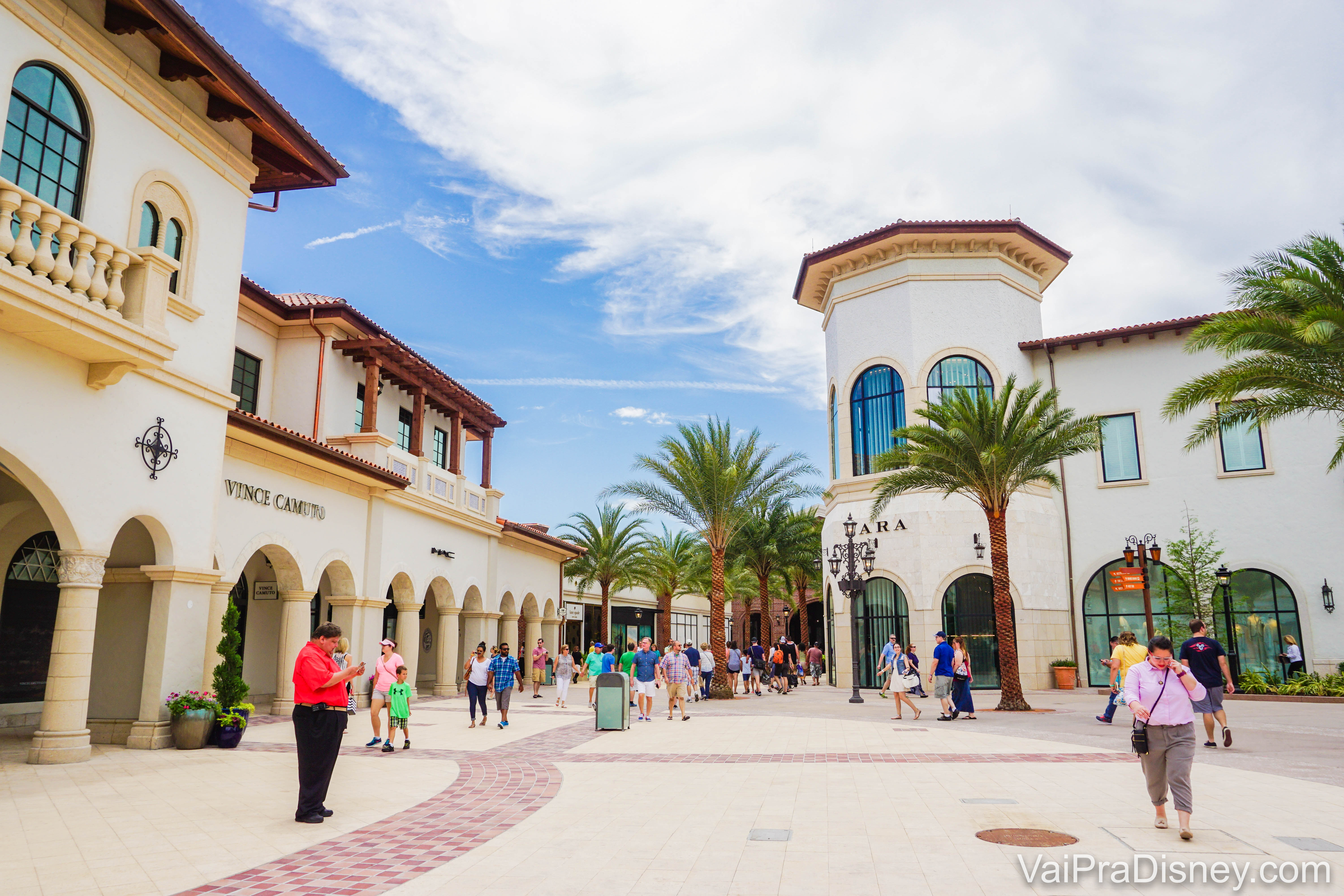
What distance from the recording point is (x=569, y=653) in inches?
939

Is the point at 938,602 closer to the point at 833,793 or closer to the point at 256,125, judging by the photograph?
the point at 833,793

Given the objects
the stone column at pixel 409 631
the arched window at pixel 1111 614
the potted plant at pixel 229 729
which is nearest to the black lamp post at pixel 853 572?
the arched window at pixel 1111 614

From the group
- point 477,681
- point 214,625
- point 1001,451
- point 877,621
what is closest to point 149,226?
point 214,625

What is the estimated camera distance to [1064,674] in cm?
2725

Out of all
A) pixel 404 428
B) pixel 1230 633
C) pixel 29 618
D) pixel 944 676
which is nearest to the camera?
pixel 29 618

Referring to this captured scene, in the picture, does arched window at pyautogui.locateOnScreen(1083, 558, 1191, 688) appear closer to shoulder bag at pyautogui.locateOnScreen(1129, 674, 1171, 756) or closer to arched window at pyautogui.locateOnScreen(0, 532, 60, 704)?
shoulder bag at pyautogui.locateOnScreen(1129, 674, 1171, 756)

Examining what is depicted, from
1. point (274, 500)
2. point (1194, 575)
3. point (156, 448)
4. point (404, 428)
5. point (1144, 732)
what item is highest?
point (404, 428)

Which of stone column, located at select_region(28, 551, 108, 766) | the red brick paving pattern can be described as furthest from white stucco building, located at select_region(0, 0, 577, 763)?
the red brick paving pattern

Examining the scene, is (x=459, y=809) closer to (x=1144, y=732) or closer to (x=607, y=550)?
(x=1144, y=732)

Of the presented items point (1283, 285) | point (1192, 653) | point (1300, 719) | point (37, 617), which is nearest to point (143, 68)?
point (37, 617)

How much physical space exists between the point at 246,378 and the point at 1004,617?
19.7 meters

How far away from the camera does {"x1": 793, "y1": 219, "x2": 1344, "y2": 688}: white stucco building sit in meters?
26.6

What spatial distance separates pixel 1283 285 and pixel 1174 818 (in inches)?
456

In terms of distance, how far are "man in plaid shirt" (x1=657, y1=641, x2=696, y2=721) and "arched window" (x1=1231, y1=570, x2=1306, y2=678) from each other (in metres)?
16.8
